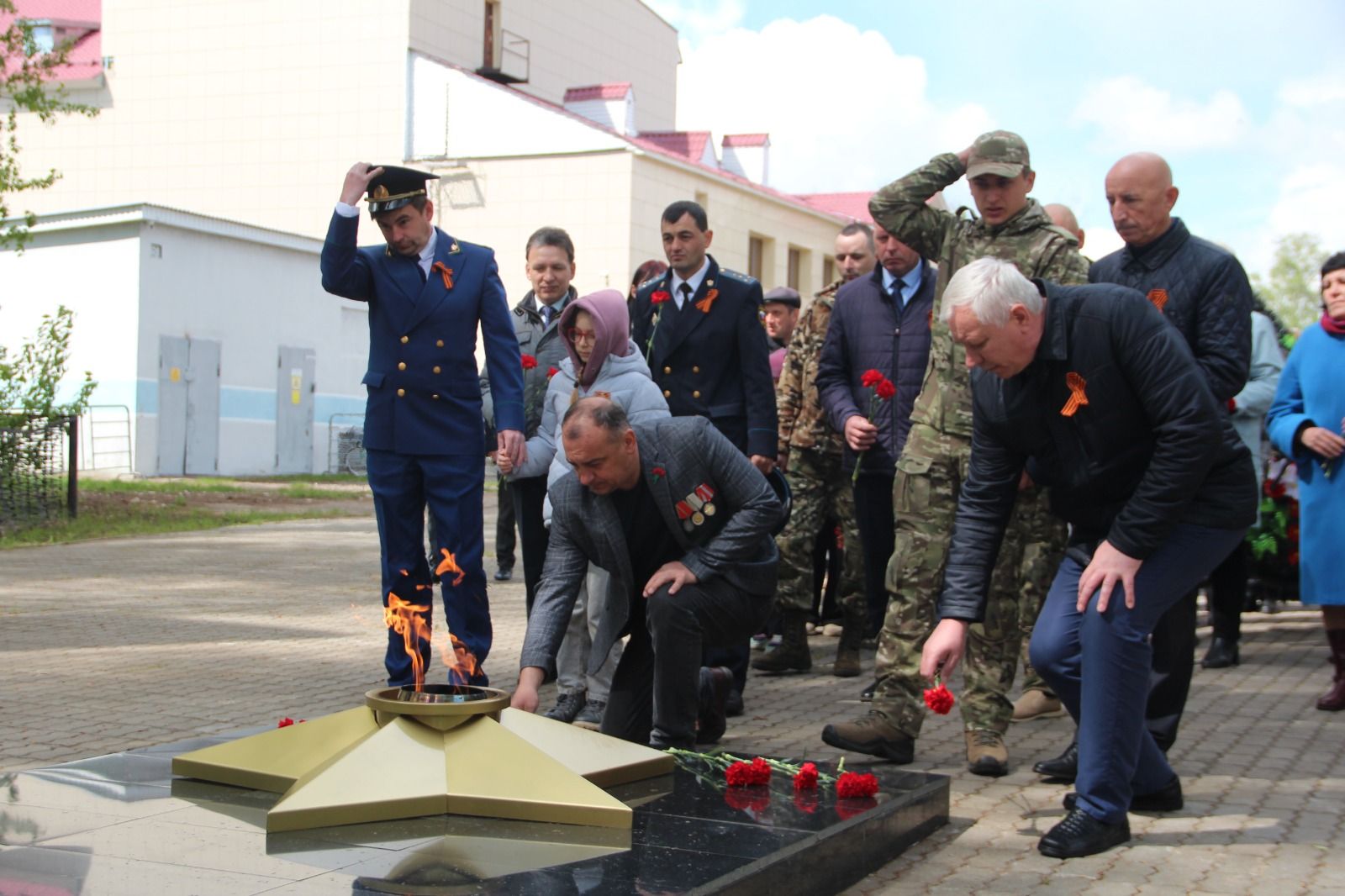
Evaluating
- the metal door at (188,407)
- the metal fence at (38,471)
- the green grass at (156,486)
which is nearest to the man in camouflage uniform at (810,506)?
the metal fence at (38,471)

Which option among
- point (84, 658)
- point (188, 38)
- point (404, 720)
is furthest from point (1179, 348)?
point (188, 38)

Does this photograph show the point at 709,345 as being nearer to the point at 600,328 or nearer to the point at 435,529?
the point at 600,328

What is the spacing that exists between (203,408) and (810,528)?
69.7 ft

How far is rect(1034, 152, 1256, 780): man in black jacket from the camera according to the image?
5629mm

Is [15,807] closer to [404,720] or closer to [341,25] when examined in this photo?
[404,720]

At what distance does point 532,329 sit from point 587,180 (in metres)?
24.2

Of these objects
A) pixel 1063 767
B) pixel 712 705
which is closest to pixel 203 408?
pixel 712 705

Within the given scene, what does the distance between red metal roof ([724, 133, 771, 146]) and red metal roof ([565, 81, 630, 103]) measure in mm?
4669

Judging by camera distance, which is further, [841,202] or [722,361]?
[841,202]

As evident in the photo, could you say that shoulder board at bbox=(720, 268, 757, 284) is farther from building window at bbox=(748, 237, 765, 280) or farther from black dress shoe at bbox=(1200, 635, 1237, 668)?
building window at bbox=(748, 237, 765, 280)

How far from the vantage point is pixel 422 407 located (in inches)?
258

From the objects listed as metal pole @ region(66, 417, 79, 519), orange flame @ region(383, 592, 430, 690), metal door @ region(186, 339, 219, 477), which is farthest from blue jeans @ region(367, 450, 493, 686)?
metal door @ region(186, 339, 219, 477)

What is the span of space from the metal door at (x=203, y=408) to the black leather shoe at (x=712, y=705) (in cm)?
2247

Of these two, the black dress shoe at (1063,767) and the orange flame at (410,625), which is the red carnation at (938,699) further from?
the orange flame at (410,625)
